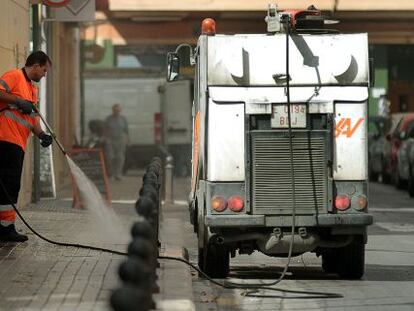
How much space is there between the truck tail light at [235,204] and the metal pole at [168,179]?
9430mm

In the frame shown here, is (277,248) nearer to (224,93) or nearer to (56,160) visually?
(224,93)

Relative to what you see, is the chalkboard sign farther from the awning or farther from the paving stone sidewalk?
the awning

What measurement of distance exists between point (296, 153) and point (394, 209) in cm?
1076

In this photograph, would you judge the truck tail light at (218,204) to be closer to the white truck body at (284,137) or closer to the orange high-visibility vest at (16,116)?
the white truck body at (284,137)

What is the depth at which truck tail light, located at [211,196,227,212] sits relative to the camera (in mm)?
11203

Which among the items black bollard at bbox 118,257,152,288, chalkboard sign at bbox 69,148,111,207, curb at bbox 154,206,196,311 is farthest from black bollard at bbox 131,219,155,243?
chalkboard sign at bbox 69,148,111,207

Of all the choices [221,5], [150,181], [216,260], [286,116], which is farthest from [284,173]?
[221,5]

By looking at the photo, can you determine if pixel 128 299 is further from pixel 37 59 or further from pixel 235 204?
pixel 37 59

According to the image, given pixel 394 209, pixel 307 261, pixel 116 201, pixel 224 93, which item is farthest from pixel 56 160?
pixel 224 93

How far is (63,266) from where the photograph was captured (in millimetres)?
11023

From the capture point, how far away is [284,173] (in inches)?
446

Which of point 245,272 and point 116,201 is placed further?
point 116,201

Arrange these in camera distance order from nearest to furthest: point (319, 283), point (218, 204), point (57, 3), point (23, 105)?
point (218, 204) < point (319, 283) < point (23, 105) < point (57, 3)

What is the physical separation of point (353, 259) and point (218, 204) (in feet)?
4.99
